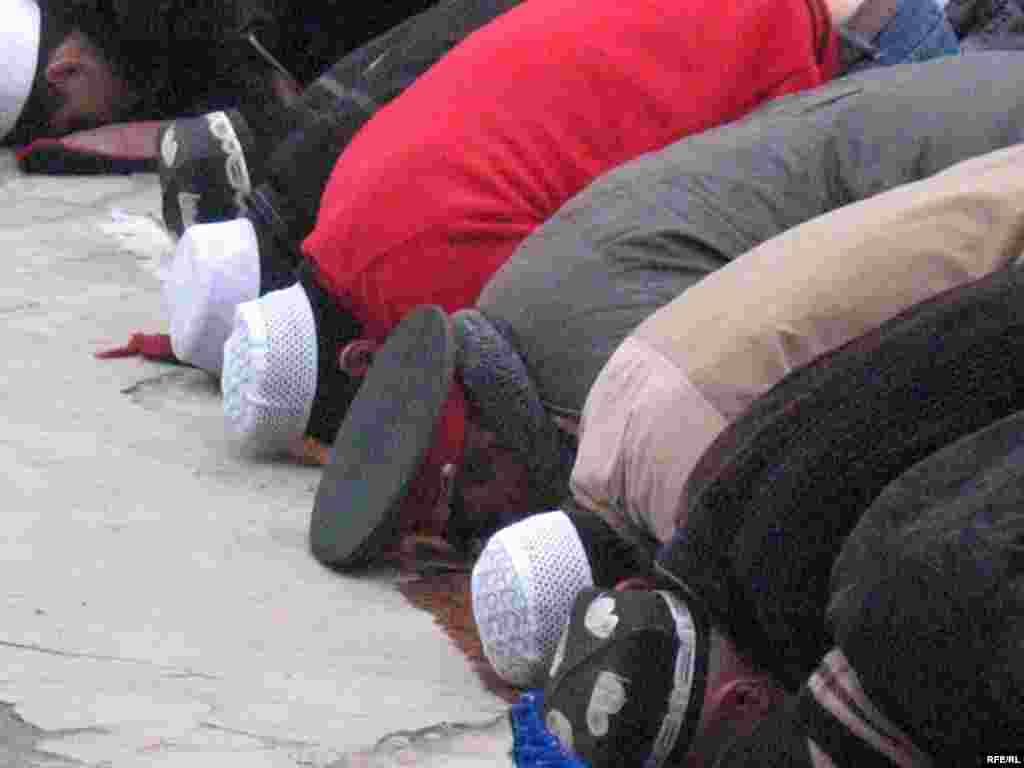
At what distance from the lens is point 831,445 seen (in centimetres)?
175

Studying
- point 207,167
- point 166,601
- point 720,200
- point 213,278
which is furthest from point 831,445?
point 207,167

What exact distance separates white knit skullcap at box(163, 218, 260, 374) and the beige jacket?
36.4 inches

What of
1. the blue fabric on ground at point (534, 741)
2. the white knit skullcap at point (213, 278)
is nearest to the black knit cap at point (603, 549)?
the blue fabric on ground at point (534, 741)

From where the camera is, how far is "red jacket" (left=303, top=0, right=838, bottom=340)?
2.63 metres

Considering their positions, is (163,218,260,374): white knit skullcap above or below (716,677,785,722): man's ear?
below

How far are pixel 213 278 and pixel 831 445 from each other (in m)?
1.30

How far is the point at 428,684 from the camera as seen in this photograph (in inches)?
87.4

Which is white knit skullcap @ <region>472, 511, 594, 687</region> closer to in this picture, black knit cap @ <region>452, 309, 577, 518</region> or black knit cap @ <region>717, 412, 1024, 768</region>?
black knit cap @ <region>452, 309, 577, 518</region>

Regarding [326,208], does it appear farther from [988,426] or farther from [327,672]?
[988,426]

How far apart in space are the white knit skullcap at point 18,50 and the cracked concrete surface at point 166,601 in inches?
26.2

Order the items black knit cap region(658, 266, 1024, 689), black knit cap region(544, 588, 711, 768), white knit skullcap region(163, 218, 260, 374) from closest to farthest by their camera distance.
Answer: black knit cap region(658, 266, 1024, 689) → black knit cap region(544, 588, 711, 768) → white knit skullcap region(163, 218, 260, 374)

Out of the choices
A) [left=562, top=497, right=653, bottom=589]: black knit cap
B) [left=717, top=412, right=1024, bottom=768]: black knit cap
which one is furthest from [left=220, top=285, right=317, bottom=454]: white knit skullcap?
[left=717, top=412, right=1024, bottom=768]: black knit cap

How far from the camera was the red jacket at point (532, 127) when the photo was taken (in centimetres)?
263

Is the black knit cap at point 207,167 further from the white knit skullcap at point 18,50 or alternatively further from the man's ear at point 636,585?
the man's ear at point 636,585
